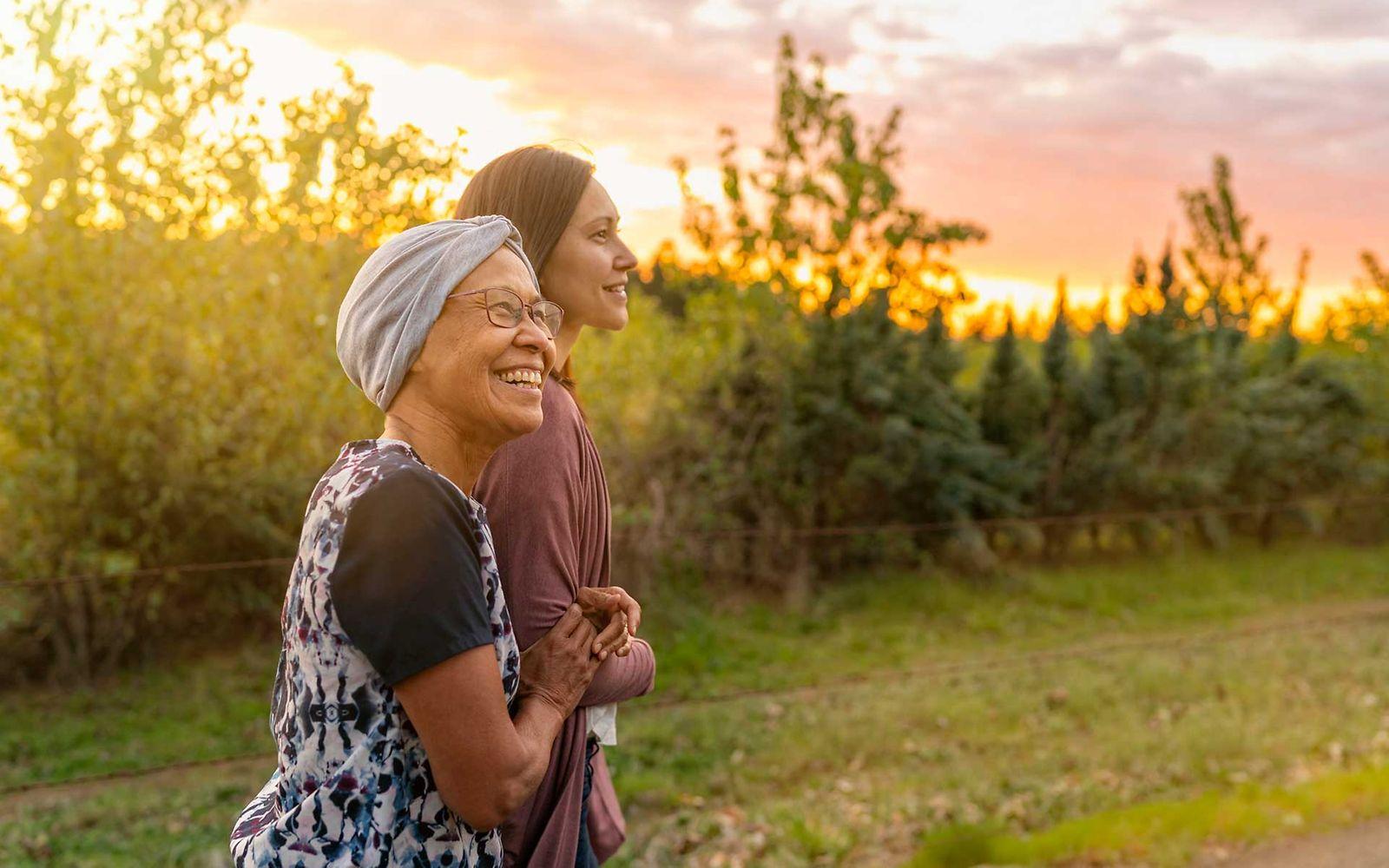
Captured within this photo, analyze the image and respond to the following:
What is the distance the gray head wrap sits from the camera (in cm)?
172

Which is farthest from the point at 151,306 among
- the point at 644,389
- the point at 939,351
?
the point at 939,351

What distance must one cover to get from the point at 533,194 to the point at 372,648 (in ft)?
3.07

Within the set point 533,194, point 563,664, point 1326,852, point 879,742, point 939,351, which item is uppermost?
point 939,351

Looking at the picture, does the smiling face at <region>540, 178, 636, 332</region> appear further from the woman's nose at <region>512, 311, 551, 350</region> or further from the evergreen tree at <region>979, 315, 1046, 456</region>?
the evergreen tree at <region>979, 315, 1046, 456</region>

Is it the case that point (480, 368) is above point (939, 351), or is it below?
below

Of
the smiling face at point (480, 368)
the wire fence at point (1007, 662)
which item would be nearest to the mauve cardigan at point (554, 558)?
the smiling face at point (480, 368)

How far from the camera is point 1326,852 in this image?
5.00 m

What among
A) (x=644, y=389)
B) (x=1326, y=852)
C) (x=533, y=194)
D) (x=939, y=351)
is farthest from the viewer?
(x=939, y=351)

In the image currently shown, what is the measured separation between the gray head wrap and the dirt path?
446cm

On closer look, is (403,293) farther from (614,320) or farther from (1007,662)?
(1007,662)

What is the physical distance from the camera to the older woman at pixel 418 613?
5.08ft

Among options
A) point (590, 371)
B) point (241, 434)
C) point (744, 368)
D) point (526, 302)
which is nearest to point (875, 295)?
point (744, 368)

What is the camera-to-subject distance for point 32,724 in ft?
22.1

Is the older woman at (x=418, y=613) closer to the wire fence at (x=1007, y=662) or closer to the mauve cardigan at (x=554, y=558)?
the mauve cardigan at (x=554, y=558)
